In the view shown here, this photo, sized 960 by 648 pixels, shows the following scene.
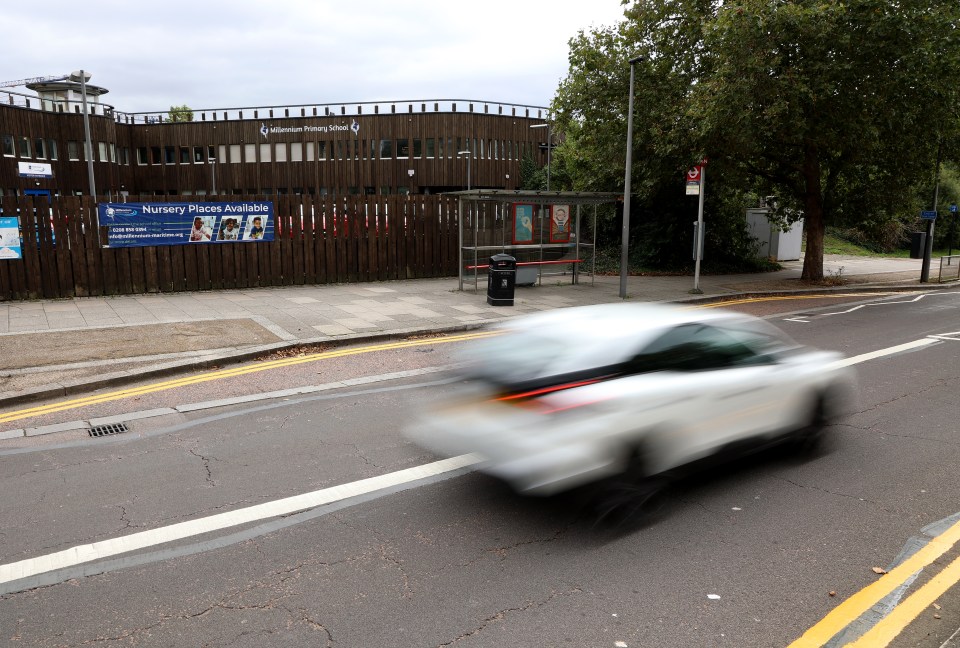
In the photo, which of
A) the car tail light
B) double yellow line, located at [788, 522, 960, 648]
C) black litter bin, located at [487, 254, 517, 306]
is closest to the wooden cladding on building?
black litter bin, located at [487, 254, 517, 306]

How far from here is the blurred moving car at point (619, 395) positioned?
4715 mm

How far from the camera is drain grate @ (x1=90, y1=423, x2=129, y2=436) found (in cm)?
693

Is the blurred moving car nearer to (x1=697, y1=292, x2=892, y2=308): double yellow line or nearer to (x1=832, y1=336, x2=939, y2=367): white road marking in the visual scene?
(x1=832, y1=336, x2=939, y2=367): white road marking

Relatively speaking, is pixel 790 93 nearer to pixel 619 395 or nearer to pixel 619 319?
pixel 619 319

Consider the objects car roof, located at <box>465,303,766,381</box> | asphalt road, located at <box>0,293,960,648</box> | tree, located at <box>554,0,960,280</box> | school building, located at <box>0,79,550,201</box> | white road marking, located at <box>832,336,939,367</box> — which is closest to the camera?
asphalt road, located at <box>0,293,960,648</box>

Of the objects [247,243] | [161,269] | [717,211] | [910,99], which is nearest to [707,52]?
[910,99]

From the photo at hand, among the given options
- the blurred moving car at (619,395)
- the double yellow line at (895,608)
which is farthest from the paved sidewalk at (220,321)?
the double yellow line at (895,608)

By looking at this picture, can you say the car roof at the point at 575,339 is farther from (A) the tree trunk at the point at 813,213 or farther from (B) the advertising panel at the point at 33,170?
(B) the advertising panel at the point at 33,170

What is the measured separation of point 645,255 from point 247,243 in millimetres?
15464

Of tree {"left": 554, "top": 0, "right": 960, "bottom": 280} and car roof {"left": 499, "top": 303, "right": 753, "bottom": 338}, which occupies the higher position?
tree {"left": 554, "top": 0, "right": 960, "bottom": 280}

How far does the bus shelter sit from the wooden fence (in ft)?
4.59

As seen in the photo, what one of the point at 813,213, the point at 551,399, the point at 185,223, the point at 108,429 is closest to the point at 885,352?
the point at 551,399

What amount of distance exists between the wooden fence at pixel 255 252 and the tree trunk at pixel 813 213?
1129cm

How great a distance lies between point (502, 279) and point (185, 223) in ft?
25.9
